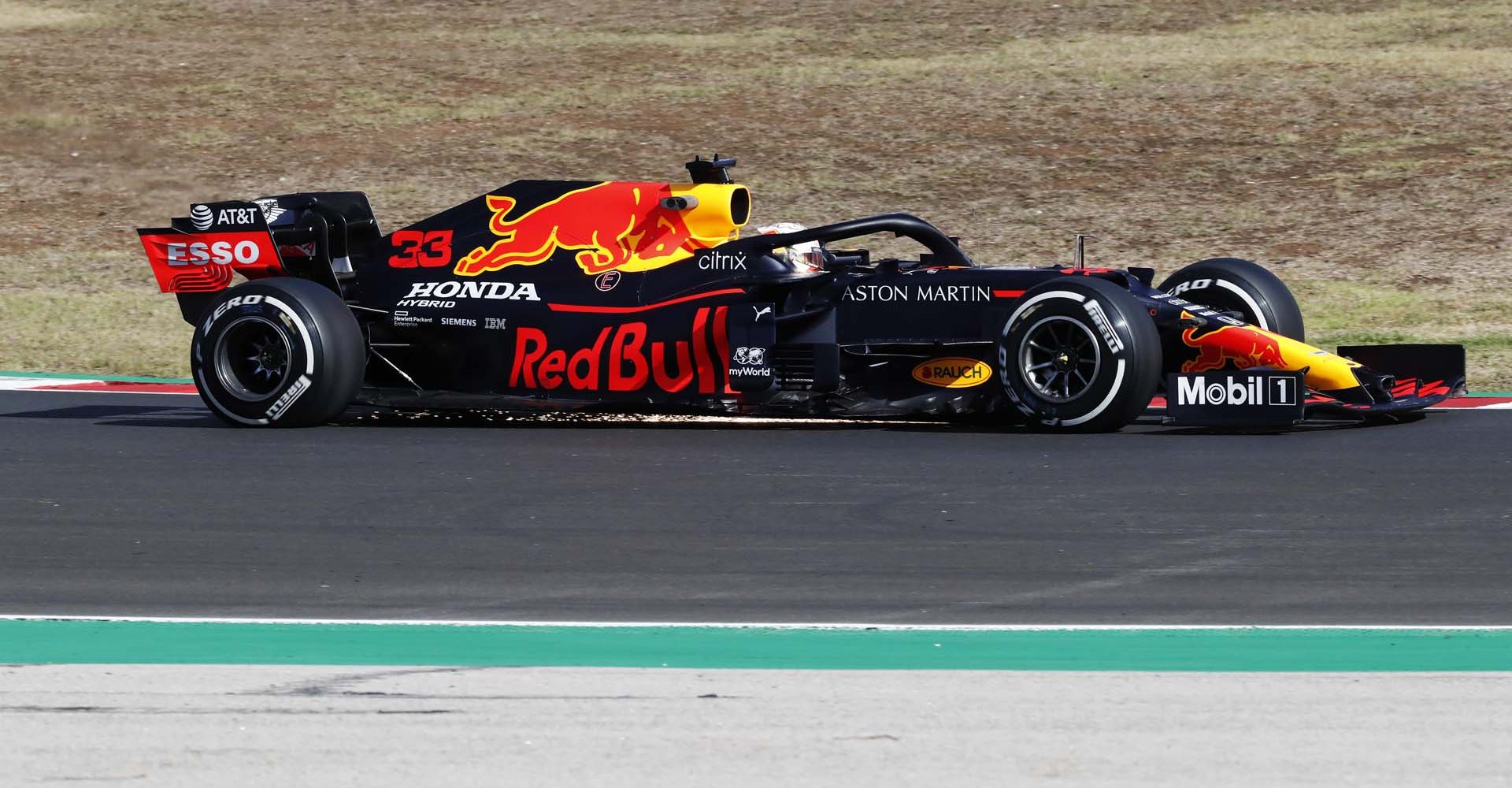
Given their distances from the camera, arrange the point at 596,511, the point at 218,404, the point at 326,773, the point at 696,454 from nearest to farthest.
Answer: the point at 326,773 → the point at 596,511 → the point at 696,454 → the point at 218,404

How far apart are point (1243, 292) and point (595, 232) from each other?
3375 millimetres

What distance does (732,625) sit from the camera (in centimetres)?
572

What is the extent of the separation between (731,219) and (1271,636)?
18.4ft

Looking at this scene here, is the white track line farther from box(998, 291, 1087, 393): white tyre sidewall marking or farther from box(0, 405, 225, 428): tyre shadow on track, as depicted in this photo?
box(0, 405, 225, 428): tyre shadow on track

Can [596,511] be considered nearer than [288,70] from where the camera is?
A: Yes

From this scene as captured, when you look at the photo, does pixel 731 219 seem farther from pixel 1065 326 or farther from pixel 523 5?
pixel 523 5

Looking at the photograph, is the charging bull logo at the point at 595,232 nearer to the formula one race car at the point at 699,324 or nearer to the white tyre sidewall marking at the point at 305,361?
the formula one race car at the point at 699,324

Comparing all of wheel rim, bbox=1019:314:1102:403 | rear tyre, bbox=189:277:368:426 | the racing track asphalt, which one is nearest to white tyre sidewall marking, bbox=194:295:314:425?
rear tyre, bbox=189:277:368:426

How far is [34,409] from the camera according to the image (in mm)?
11711

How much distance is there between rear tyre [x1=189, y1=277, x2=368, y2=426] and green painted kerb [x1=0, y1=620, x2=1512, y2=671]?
4.62 m

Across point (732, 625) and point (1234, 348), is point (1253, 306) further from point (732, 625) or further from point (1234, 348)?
point (732, 625)

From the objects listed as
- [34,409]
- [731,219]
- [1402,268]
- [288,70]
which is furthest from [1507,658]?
[288,70]

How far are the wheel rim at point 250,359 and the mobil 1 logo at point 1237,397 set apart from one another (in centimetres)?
438

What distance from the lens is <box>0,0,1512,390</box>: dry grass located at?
66.1 feet
